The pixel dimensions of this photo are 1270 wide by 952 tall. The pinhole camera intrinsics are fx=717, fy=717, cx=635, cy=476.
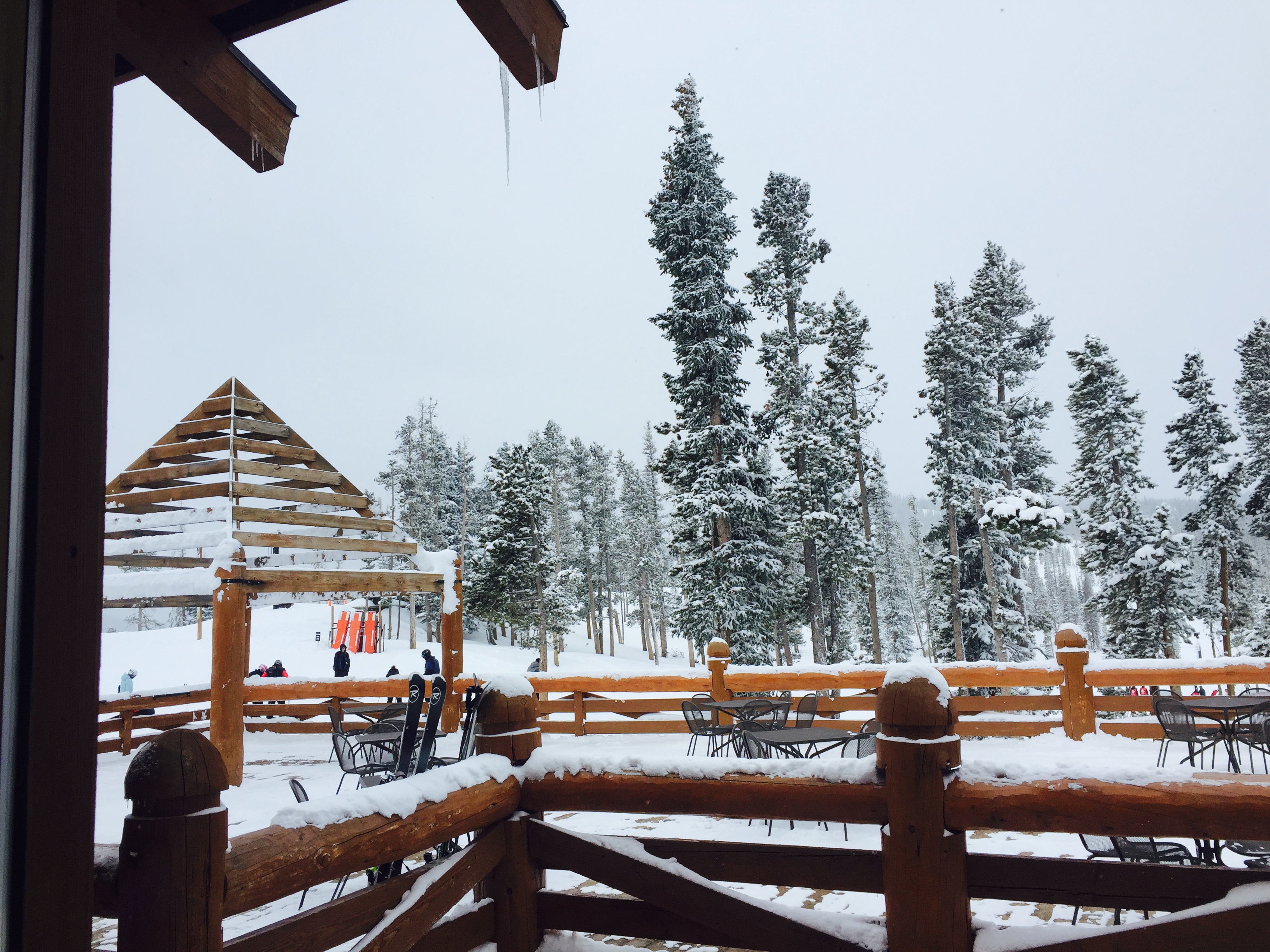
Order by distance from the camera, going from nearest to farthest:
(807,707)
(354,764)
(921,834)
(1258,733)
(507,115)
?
(921,834) → (507,115) → (1258,733) → (354,764) → (807,707)

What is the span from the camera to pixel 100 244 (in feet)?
3.88

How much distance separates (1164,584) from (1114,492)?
9.65 ft

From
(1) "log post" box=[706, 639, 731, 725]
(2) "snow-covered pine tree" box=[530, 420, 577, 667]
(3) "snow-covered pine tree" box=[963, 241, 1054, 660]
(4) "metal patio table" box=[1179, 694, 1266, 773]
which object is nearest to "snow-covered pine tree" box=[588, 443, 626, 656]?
(2) "snow-covered pine tree" box=[530, 420, 577, 667]

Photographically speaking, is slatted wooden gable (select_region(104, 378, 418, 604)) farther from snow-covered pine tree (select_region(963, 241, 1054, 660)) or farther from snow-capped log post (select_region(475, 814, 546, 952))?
snow-covered pine tree (select_region(963, 241, 1054, 660))

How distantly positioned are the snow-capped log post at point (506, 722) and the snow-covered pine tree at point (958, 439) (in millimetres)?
20523

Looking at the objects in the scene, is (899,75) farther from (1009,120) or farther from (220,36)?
(220,36)

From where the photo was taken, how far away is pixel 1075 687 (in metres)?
8.12

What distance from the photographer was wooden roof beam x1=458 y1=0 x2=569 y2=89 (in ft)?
7.14

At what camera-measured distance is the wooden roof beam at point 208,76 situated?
226cm

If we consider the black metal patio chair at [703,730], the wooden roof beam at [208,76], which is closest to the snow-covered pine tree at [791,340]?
the black metal patio chair at [703,730]

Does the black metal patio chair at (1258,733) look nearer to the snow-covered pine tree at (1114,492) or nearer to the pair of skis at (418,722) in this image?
the pair of skis at (418,722)

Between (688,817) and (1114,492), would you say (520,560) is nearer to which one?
(1114,492)

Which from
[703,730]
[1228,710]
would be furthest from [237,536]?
[1228,710]

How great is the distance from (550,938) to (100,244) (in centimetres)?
240
